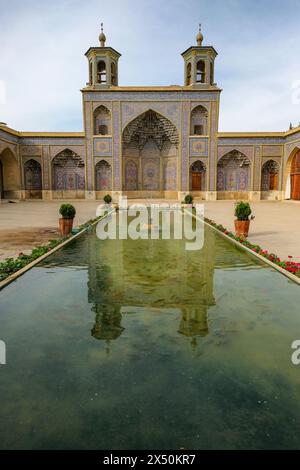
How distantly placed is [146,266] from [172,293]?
1.56m

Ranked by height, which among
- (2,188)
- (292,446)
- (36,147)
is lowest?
(292,446)

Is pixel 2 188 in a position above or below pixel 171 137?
below

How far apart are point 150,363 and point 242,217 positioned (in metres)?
6.84

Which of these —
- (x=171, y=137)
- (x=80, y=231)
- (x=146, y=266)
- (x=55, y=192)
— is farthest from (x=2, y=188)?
(x=146, y=266)

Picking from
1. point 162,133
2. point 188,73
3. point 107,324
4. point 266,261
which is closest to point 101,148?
point 162,133

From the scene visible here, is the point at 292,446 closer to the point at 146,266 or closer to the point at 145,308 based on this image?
the point at 145,308

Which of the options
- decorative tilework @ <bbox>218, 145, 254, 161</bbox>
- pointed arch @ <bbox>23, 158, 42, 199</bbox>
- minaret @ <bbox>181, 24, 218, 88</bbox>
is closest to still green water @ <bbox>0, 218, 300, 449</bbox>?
decorative tilework @ <bbox>218, 145, 254, 161</bbox>

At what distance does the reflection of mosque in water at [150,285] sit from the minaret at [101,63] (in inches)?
A: 856

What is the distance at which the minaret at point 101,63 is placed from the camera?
25.8 m

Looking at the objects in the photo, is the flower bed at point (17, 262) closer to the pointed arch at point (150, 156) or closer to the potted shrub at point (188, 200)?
the potted shrub at point (188, 200)

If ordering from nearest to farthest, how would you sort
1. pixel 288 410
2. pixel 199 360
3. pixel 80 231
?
pixel 288 410, pixel 199 360, pixel 80 231

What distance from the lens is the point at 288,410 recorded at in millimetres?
2248

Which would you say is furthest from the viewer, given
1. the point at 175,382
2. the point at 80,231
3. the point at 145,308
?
the point at 80,231

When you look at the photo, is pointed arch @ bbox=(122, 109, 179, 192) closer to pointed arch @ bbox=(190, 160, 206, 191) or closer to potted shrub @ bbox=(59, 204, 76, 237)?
pointed arch @ bbox=(190, 160, 206, 191)
